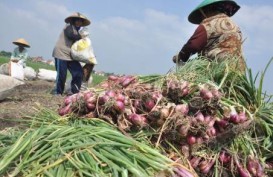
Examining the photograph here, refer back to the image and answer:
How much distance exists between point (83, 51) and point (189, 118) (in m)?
5.53

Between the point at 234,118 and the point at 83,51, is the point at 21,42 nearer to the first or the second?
the point at 83,51

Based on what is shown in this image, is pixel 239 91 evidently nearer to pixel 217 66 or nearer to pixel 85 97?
pixel 217 66

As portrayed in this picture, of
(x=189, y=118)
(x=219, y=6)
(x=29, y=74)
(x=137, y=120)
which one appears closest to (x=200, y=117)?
(x=189, y=118)

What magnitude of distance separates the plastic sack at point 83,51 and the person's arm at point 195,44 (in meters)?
4.22

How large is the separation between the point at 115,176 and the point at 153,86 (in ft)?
2.92

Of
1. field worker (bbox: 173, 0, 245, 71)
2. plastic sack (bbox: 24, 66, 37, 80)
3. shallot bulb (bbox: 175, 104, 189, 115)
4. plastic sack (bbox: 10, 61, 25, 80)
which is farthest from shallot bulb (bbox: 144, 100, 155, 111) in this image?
plastic sack (bbox: 24, 66, 37, 80)

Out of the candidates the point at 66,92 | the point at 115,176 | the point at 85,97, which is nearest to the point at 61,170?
the point at 115,176

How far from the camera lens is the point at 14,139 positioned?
2.24 meters

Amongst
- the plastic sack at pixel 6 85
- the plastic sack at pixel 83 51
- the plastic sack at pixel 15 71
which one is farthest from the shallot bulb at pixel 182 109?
the plastic sack at pixel 15 71

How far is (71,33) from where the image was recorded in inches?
309

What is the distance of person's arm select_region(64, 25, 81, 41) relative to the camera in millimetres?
7840

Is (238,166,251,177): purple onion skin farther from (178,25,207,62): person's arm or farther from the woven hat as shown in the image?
the woven hat

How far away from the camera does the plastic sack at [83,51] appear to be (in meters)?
7.73

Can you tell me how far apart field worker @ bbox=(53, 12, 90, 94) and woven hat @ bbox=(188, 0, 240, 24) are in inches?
160
